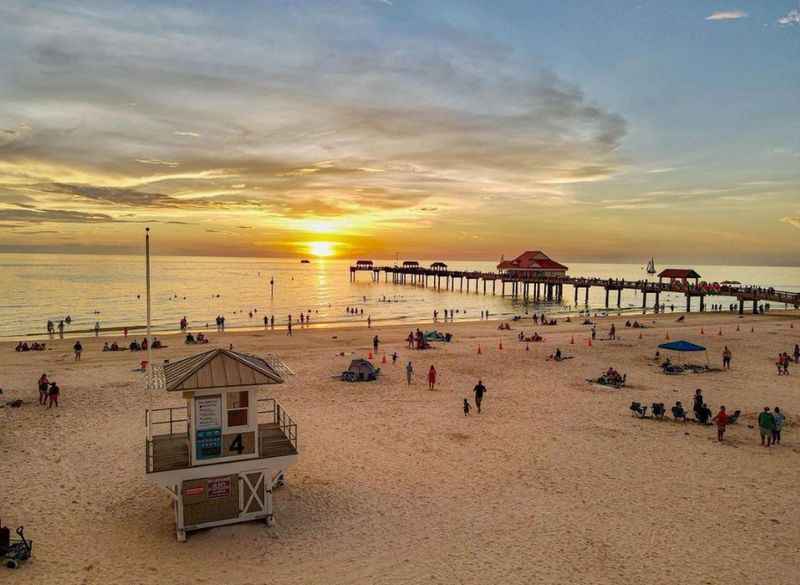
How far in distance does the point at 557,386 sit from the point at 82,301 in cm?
7061

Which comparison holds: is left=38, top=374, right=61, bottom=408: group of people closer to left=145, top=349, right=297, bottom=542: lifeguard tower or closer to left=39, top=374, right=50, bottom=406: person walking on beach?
left=39, top=374, right=50, bottom=406: person walking on beach

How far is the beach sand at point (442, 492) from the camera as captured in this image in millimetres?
9086

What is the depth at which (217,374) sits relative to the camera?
9.80m

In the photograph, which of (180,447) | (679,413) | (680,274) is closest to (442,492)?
(180,447)

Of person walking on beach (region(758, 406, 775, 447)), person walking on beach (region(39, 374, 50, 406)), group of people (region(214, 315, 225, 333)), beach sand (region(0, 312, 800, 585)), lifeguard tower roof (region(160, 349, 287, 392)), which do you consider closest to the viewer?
beach sand (region(0, 312, 800, 585))

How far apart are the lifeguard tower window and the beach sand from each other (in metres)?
2.07

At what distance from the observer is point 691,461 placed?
13711 mm

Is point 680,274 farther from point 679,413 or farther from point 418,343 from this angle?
point 679,413

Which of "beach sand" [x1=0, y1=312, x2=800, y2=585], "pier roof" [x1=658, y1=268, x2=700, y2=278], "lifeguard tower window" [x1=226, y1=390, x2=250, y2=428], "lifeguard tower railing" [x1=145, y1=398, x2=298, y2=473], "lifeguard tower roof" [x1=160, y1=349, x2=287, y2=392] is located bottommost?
"beach sand" [x1=0, y1=312, x2=800, y2=585]

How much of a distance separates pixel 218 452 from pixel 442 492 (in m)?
5.00

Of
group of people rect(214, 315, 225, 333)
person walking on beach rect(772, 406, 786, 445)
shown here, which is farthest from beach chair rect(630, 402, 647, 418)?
group of people rect(214, 315, 225, 333)

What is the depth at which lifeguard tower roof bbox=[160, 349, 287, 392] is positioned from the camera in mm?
9555

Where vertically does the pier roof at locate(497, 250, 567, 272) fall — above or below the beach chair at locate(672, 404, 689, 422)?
above

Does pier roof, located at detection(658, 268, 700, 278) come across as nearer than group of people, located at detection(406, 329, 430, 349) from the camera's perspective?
No
